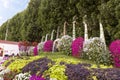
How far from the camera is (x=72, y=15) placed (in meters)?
19.9

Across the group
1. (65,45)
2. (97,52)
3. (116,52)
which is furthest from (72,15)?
(116,52)

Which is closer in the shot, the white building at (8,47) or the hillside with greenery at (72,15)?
the hillside with greenery at (72,15)

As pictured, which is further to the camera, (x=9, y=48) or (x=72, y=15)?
(x=9, y=48)

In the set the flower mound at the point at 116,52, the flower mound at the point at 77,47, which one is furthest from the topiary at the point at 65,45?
the flower mound at the point at 116,52

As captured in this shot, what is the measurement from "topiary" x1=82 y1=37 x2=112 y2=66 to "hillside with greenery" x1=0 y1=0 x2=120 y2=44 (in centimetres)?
92

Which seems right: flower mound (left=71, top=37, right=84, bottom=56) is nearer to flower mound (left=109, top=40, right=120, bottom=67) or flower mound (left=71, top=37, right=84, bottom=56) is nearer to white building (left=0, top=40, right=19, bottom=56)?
flower mound (left=109, top=40, right=120, bottom=67)

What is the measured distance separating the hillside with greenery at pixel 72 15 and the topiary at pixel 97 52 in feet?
3.02

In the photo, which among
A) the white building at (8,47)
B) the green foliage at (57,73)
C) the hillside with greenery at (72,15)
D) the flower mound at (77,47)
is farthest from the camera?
the white building at (8,47)

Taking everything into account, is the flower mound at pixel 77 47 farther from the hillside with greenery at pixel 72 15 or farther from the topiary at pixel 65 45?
the hillside with greenery at pixel 72 15

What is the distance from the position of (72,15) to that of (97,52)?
8082mm

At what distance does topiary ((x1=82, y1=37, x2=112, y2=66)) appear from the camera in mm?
11766

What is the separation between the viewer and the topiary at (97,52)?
11.8 metres

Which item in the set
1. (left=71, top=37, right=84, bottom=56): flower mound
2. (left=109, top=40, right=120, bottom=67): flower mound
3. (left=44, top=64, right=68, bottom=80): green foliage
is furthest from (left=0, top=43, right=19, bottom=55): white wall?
(left=44, top=64, right=68, bottom=80): green foliage

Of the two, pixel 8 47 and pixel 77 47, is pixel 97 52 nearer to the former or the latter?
→ pixel 77 47
